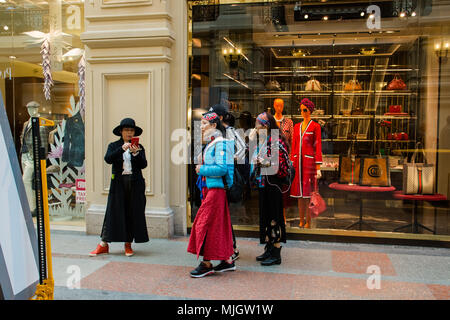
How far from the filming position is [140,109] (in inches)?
287

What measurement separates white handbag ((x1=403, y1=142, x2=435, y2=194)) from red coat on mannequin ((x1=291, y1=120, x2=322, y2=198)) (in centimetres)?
168

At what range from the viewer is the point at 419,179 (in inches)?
300

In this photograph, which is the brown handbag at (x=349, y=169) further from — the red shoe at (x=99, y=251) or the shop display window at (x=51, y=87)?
the shop display window at (x=51, y=87)

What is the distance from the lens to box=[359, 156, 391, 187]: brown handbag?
7.71m

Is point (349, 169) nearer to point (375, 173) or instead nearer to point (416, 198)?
point (375, 173)

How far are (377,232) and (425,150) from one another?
2.24 meters

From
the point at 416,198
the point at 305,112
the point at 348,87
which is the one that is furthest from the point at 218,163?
the point at 348,87

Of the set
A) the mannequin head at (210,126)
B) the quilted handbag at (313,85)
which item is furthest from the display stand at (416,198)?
the mannequin head at (210,126)

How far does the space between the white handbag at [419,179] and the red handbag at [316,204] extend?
58.9 inches

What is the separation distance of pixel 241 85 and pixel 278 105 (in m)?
0.79

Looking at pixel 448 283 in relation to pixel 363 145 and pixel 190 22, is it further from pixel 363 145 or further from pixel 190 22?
pixel 190 22

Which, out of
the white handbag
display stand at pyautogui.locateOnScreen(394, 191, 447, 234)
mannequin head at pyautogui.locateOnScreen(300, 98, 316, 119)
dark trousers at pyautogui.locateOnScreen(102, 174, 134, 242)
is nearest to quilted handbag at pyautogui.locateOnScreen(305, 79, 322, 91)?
mannequin head at pyautogui.locateOnScreen(300, 98, 316, 119)

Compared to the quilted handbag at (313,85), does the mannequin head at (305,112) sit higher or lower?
lower

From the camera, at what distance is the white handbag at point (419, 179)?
759 cm
